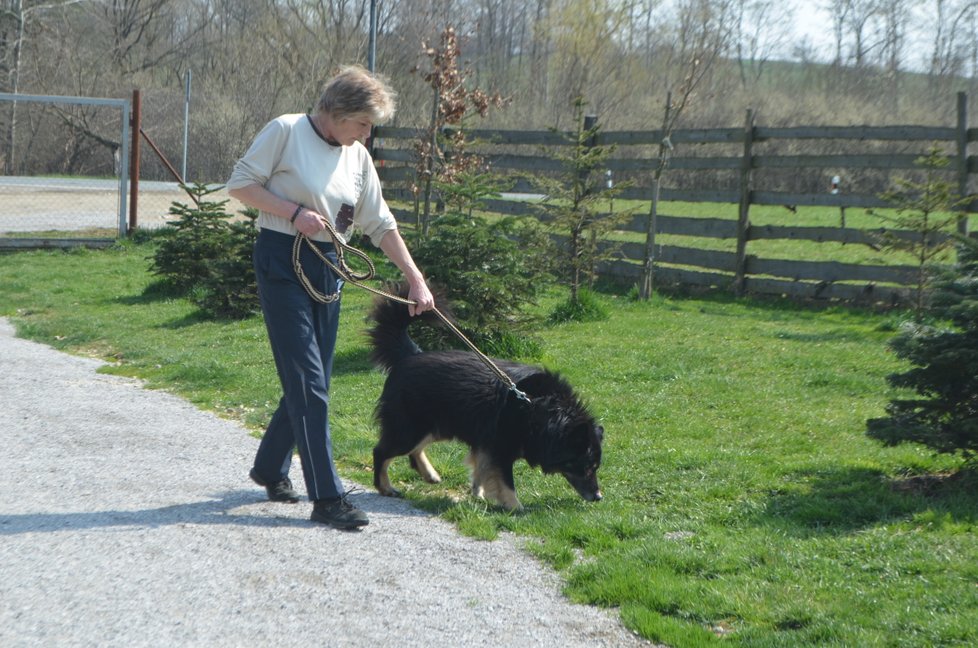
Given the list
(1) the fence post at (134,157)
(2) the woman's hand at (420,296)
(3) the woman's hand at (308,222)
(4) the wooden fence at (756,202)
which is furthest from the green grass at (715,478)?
(1) the fence post at (134,157)

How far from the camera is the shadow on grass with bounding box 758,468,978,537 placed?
18.0ft

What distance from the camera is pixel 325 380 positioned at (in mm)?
5387

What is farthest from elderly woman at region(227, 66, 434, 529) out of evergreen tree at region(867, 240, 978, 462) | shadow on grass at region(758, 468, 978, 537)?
evergreen tree at region(867, 240, 978, 462)

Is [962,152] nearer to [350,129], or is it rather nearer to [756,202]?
[756,202]

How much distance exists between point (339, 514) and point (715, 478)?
243cm

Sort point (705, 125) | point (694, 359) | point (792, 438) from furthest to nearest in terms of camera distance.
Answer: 1. point (705, 125)
2. point (694, 359)
3. point (792, 438)

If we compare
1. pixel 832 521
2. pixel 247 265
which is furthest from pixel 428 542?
pixel 247 265

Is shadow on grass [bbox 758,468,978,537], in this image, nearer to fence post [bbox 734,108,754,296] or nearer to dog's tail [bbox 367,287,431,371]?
dog's tail [bbox 367,287,431,371]

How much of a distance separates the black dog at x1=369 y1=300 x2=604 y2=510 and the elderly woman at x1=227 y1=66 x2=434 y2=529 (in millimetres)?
740

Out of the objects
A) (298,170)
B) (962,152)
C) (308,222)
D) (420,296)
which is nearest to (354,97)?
(298,170)

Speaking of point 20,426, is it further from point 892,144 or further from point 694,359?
point 892,144

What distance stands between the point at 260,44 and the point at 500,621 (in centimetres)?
3164

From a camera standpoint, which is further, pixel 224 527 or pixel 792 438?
pixel 792 438

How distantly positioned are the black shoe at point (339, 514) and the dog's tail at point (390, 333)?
1.19m
